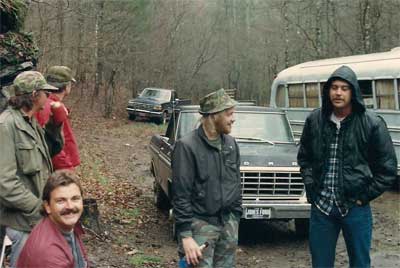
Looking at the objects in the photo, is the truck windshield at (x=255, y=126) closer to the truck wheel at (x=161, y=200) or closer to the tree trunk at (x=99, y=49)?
the truck wheel at (x=161, y=200)

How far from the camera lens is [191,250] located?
4.07m

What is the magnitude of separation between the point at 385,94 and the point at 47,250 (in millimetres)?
11176

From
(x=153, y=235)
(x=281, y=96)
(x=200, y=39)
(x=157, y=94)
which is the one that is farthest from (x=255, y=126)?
(x=200, y=39)

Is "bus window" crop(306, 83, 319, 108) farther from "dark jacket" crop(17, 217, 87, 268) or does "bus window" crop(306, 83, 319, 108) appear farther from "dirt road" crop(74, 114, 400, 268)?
"dark jacket" crop(17, 217, 87, 268)

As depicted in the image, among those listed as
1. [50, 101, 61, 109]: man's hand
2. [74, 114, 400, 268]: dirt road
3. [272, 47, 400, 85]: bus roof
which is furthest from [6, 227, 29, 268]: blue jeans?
[272, 47, 400, 85]: bus roof

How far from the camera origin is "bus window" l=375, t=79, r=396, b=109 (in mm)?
12445

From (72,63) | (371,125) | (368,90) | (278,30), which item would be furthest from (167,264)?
(278,30)

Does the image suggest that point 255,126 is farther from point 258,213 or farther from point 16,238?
point 16,238

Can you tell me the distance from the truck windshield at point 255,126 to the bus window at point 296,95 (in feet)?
25.5

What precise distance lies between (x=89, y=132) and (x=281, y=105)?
10065 mm

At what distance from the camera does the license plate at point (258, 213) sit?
7.49 m

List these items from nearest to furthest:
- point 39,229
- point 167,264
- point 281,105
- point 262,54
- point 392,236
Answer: point 39,229
point 167,264
point 392,236
point 281,105
point 262,54

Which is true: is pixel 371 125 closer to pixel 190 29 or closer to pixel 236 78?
pixel 190 29

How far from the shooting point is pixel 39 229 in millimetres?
2779
